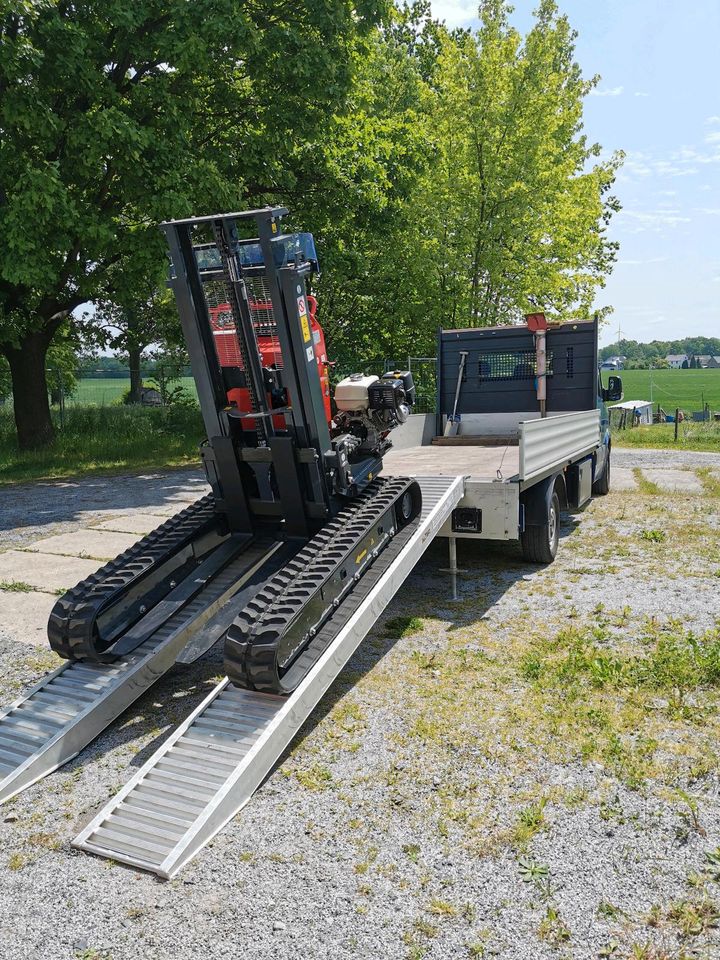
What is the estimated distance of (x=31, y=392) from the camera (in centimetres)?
1658

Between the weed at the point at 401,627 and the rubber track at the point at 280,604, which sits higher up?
the rubber track at the point at 280,604

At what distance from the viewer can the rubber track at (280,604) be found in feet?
13.2

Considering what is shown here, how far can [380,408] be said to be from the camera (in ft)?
18.8

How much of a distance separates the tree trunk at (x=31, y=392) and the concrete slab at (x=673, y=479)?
12471 millimetres

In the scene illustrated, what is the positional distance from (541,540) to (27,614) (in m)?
4.78

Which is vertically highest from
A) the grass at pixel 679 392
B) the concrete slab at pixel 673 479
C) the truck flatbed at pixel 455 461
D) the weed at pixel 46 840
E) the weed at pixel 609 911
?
the truck flatbed at pixel 455 461

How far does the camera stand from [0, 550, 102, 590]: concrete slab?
24.7ft

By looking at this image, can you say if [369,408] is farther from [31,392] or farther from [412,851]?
[31,392]

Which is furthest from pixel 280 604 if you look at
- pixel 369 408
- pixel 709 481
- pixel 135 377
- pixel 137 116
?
pixel 135 377

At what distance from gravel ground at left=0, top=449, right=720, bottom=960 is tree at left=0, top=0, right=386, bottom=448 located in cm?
855

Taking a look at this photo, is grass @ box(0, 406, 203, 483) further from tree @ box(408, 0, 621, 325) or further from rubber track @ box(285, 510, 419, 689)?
rubber track @ box(285, 510, 419, 689)

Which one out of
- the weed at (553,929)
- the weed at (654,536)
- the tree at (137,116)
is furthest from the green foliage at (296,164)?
the weed at (553,929)

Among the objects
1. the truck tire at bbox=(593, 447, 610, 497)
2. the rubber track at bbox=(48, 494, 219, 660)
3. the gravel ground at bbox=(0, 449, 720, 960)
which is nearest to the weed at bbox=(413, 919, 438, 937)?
the gravel ground at bbox=(0, 449, 720, 960)

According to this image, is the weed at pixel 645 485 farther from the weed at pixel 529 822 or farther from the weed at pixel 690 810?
the weed at pixel 529 822
